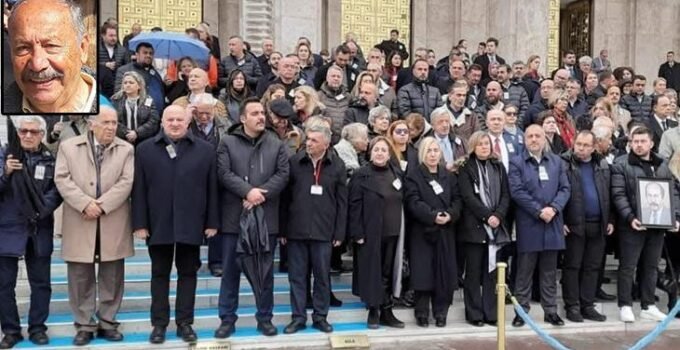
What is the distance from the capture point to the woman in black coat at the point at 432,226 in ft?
27.2

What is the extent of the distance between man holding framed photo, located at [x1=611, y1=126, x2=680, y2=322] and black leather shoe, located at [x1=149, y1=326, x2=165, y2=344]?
5.21 m

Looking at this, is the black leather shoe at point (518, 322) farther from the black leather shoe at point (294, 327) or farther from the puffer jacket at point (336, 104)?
the puffer jacket at point (336, 104)

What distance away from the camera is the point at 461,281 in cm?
917

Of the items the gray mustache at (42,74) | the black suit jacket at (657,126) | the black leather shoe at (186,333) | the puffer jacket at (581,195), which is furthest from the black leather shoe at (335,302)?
the black suit jacket at (657,126)

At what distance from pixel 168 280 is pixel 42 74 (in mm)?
2236

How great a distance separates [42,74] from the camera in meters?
7.14

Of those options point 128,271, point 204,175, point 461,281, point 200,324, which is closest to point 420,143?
point 461,281

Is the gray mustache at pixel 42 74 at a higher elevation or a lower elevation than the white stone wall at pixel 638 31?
lower

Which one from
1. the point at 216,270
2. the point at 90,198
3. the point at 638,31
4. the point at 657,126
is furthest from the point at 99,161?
the point at 638,31

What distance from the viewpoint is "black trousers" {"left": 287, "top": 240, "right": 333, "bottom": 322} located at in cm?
796

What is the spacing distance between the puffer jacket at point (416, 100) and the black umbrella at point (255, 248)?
11.9ft

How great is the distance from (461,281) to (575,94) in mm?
3959

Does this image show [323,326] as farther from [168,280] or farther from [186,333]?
[168,280]

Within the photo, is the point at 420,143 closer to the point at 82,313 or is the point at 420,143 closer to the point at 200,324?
the point at 200,324
